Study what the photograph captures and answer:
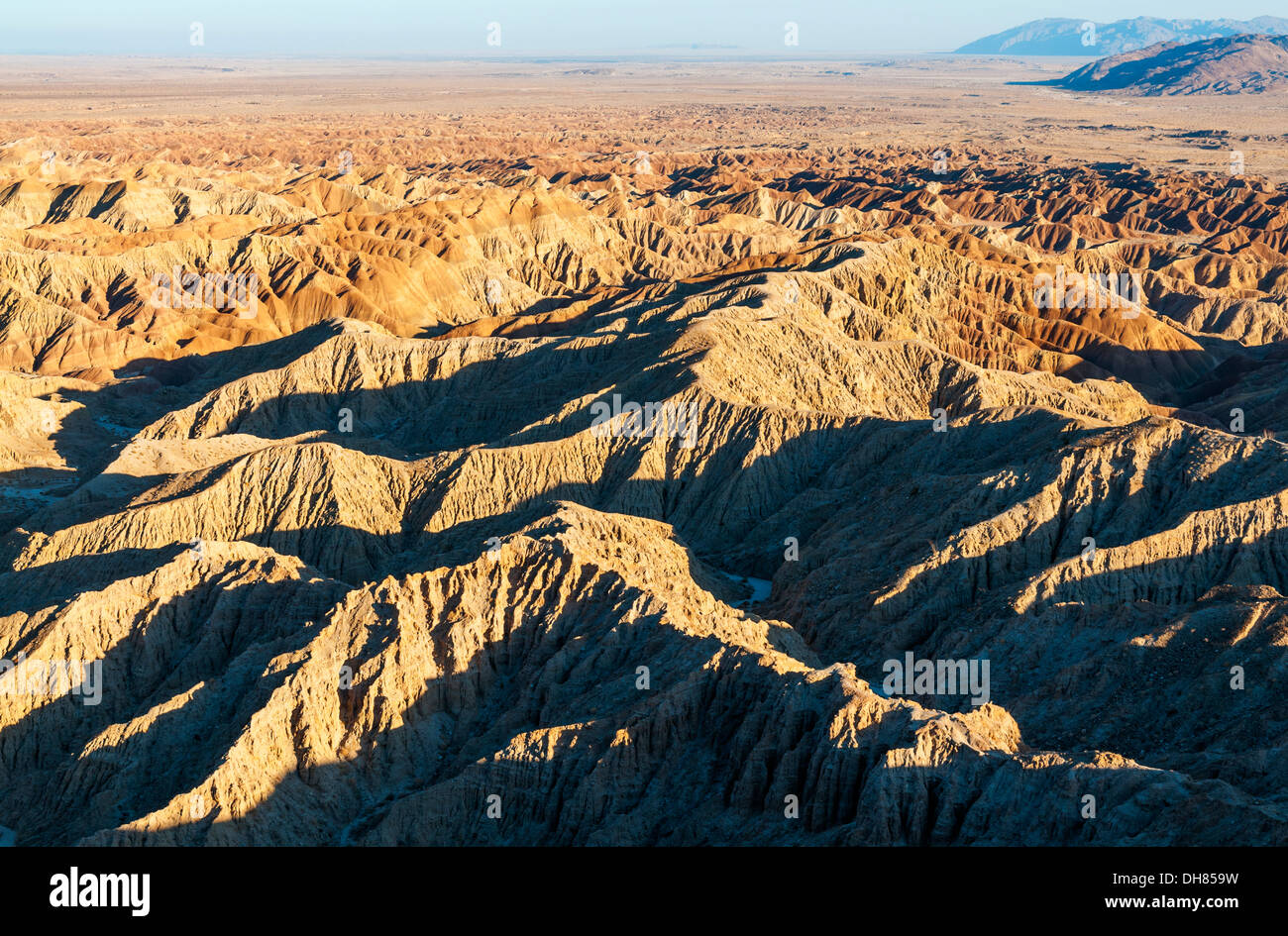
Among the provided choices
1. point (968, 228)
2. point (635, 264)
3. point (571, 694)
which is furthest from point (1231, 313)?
point (571, 694)

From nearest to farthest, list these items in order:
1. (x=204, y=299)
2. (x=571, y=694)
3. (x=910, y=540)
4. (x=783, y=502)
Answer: (x=571, y=694) < (x=910, y=540) < (x=783, y=502) < (x=204, y=299)

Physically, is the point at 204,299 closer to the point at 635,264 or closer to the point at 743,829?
the point at 635,264

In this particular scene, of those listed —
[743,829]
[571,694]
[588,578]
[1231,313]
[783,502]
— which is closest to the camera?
[743,829]

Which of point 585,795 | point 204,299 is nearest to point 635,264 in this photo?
point 204,299

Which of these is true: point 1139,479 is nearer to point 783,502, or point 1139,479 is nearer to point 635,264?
point 783,502

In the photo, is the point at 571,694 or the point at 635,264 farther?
the point at 635,264

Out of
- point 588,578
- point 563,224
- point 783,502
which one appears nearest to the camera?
point 588,578

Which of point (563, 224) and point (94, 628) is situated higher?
point (563, 224)

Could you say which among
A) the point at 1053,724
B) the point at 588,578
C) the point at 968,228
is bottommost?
the point at 1053,724

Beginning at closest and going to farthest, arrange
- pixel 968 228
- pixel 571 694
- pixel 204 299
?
pixel 571 694 → pixel 204 299 → pixel 968 228
